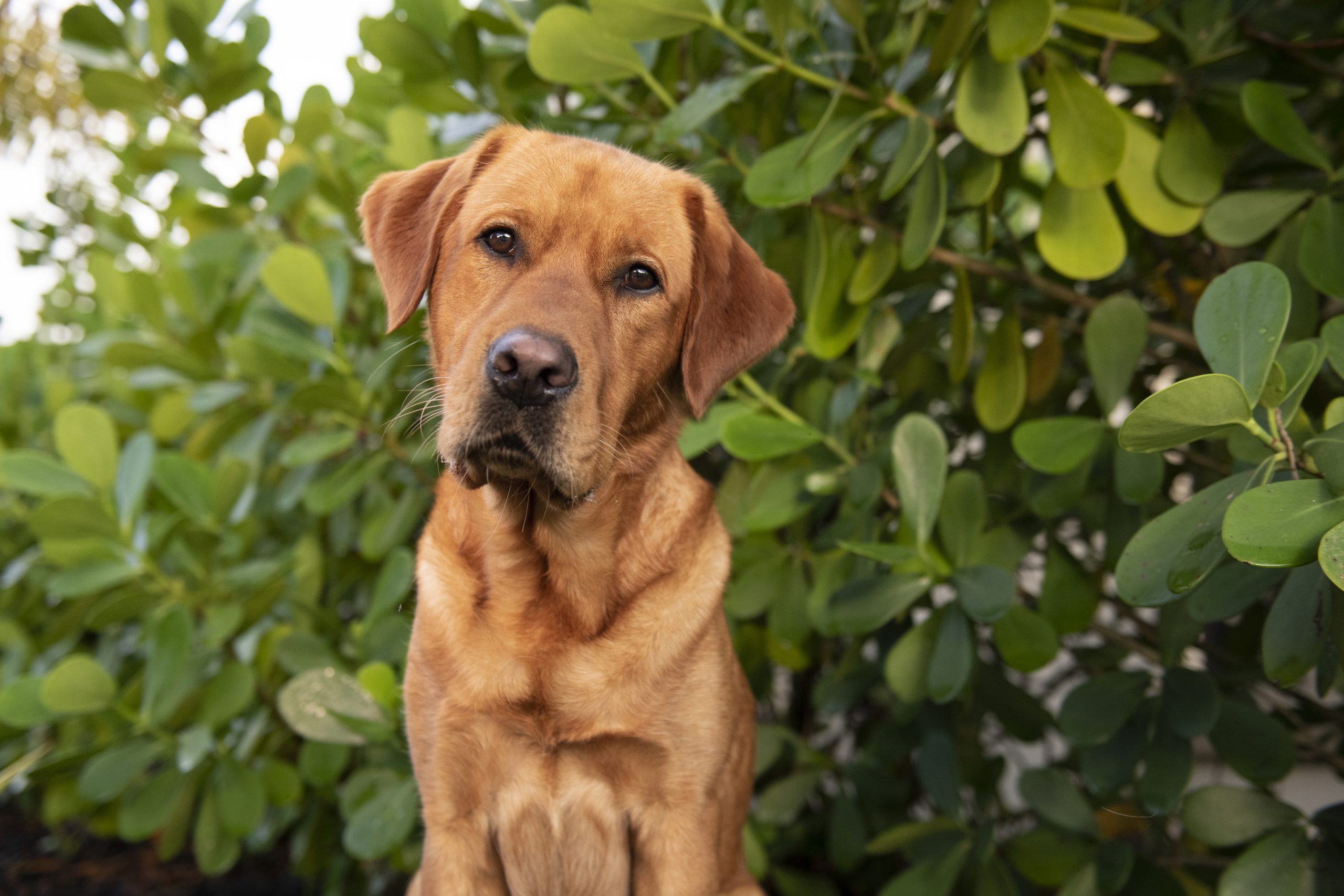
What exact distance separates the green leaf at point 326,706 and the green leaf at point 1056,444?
1.01 meters

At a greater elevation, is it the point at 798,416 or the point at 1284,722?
the point at 798,416

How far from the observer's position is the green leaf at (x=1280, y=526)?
78cm

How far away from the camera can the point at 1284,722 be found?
155 cm

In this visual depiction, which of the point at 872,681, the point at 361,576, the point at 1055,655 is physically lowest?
the point at 361,576

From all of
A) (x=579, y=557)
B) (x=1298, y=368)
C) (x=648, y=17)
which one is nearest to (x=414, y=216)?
(x=648, y=17)

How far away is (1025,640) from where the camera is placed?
1.26m

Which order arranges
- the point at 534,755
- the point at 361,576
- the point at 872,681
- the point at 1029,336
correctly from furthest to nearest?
the point at 1029,336 → the point at 361,576 → the point at 872,681 → the point at 534,755

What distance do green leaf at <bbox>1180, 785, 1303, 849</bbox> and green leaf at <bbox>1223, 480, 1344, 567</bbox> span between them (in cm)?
63

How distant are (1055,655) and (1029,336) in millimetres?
1118

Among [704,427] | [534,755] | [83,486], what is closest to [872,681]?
[704,427]

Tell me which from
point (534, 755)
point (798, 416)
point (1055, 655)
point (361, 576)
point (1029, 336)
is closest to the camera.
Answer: point (534, 755)

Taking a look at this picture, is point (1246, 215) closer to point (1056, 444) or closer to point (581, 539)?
point (1056, 444)

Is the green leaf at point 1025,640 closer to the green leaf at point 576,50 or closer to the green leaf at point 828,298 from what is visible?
the green leaf at point 828,298

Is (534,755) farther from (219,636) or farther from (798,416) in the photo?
(219,636)
